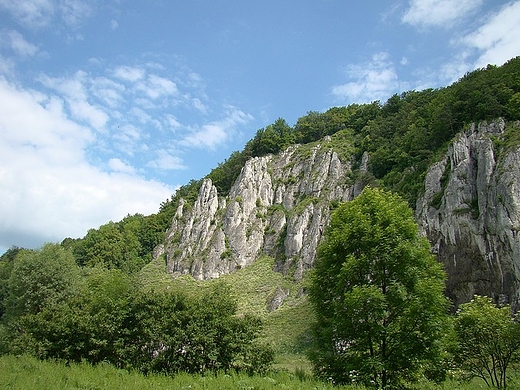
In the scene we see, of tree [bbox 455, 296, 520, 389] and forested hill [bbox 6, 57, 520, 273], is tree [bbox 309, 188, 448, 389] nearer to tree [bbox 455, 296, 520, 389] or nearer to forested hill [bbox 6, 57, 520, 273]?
tree [bbox 455, 296, 520, 389]

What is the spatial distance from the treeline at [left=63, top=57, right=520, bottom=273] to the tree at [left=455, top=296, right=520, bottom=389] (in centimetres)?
3190

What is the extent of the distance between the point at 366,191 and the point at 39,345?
711 inches

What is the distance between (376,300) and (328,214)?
164ft

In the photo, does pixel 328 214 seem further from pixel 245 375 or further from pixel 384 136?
pixel 245 375

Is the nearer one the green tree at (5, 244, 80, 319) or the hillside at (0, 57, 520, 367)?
the hillside at (0, 57, 520, 367)

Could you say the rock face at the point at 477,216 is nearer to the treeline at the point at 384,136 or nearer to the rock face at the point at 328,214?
the rock face at the point at 328,214

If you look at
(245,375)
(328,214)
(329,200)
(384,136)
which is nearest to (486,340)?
Result: (245,375)

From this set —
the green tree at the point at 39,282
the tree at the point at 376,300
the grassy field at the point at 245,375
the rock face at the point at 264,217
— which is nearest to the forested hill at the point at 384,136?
the rock face at the point at 264,217

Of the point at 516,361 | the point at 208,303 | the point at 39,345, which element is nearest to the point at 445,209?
the point at 516,361

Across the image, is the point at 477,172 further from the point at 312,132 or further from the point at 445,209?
the point at 312,132

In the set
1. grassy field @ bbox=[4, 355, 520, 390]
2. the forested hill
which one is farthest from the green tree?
the forested hill

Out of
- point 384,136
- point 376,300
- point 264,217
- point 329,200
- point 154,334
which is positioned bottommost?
point 154,334

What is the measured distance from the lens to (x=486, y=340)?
1448cm

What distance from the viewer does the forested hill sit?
46.4 meters
